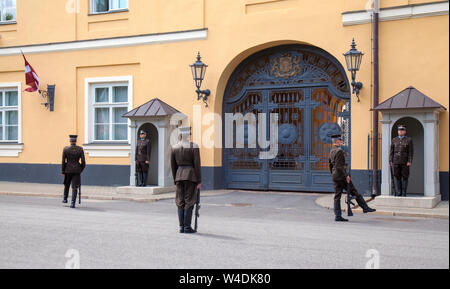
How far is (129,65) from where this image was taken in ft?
59.5

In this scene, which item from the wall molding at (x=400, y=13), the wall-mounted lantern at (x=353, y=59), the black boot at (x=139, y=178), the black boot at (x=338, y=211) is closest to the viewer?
the black boot at (x=338, y=211)

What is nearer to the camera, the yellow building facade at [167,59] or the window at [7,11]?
the yellow building facade at [167,59]

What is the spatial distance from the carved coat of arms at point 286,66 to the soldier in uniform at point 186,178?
7.93 meters

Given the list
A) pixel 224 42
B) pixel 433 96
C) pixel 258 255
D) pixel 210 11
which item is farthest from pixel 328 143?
pixel 258 255

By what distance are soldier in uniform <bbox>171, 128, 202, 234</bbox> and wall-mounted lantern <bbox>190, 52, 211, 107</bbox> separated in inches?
296

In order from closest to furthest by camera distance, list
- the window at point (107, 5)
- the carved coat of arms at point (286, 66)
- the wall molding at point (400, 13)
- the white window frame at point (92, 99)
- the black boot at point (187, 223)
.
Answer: the black boot at point (187, 223) → the wall molding at point (400, 13) → the carved coat of arms at point (286, 66) → the white window frame at point (92, 99) → the window at point (107, 5)

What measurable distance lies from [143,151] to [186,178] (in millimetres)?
7244

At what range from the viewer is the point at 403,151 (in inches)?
500

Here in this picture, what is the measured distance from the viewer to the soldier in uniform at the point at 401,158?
12.7 m

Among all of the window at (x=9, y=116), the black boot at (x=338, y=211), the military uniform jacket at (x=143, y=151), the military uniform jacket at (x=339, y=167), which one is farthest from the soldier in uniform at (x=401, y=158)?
the window at (x=9, y=116)

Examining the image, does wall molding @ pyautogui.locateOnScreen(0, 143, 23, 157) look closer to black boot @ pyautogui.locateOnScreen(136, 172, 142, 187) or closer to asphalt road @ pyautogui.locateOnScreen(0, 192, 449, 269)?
black boot @ pyautogui.locateOnScreen(136, 172, 142, 187)

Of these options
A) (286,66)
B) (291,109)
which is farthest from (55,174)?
A: (286,66)

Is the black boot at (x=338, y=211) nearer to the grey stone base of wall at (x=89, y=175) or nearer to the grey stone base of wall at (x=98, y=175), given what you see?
the grey stone base of wall at (x=98, y=175)

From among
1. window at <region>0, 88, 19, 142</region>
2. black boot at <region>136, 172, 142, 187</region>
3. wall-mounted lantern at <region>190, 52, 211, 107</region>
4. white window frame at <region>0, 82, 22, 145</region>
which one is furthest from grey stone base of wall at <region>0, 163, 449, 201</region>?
wall-mounted lantern at <region>190, 52, 211, 107</region>
